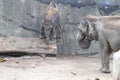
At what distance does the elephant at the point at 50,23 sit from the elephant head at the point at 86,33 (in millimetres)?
1559

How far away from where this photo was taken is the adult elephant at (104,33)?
7.04 metres

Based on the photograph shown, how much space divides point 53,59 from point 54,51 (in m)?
0.20

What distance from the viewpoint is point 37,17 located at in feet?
31.2

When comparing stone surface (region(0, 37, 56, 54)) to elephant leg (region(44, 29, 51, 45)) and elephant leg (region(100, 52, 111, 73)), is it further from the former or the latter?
elephant leg (region(100, 52, 111, 73))

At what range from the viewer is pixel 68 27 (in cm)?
985

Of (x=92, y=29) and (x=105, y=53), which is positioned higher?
(x=92, y=29)

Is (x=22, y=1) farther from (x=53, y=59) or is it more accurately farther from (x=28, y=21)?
(x=53, y=59)

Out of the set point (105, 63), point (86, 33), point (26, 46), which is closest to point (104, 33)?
point (86, 33)

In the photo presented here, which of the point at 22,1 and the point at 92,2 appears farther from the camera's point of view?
the point at 92,2

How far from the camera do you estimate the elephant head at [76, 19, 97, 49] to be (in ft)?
24.3

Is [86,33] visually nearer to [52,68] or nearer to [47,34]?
[52,68]

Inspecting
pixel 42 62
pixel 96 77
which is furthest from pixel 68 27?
pixel 96 77

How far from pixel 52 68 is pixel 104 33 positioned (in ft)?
4.38

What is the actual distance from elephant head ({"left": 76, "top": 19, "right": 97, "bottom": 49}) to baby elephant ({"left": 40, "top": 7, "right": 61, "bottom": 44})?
1559mm
